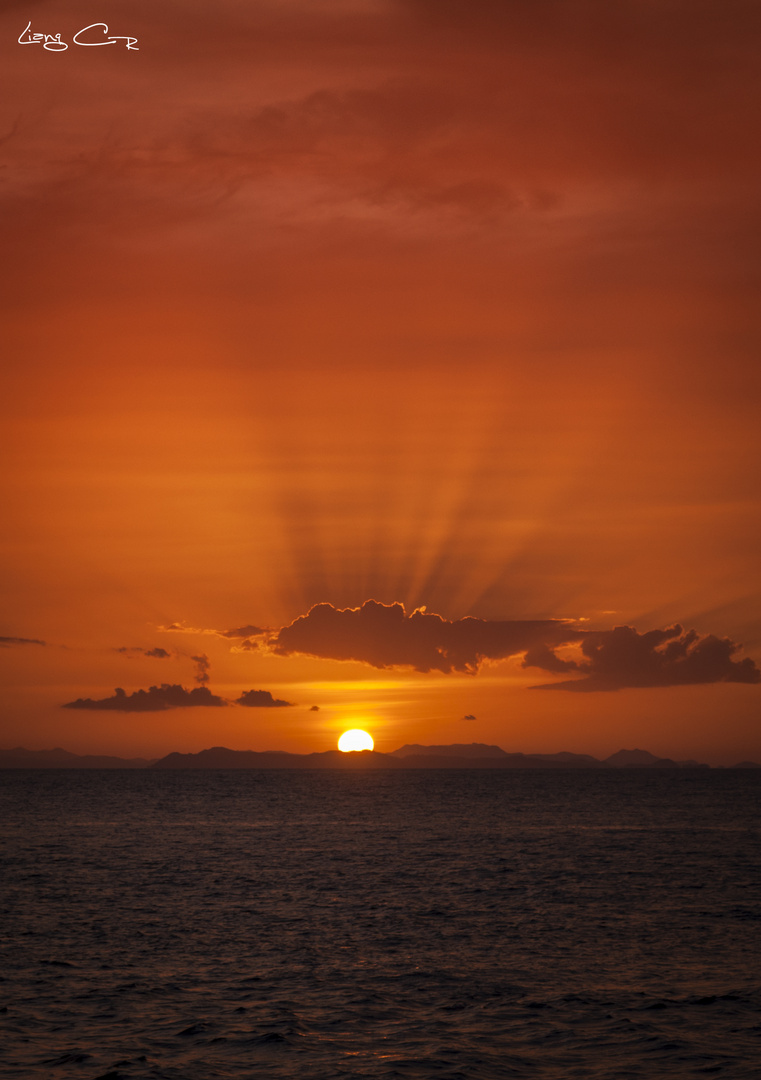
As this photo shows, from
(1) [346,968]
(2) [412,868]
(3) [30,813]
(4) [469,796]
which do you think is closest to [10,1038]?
(1) [346,968]

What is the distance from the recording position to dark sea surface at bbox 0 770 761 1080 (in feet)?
90.3

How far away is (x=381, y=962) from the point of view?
39406mm

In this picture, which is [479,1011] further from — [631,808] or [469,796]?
[469,796]

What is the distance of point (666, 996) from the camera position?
33906mm

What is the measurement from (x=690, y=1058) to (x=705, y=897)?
31752mm

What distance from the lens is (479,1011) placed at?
3206 cm

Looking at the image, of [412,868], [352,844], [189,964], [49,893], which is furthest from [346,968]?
[352,844]

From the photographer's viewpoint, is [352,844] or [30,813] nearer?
[352,844]

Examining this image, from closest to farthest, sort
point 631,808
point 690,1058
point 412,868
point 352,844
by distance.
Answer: point 690,1058
point 412,868
point 352,844
point 631,808

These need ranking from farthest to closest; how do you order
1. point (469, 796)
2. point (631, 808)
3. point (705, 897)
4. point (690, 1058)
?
point (469, 796) < point (631, 808) < point (705, 897) < point (690, 1058)

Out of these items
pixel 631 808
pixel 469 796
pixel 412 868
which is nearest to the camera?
pixel 412 868

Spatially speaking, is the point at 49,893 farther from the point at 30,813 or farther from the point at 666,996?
the point at 30,813

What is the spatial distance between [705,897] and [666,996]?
25186mm

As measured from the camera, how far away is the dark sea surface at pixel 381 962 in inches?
1084
